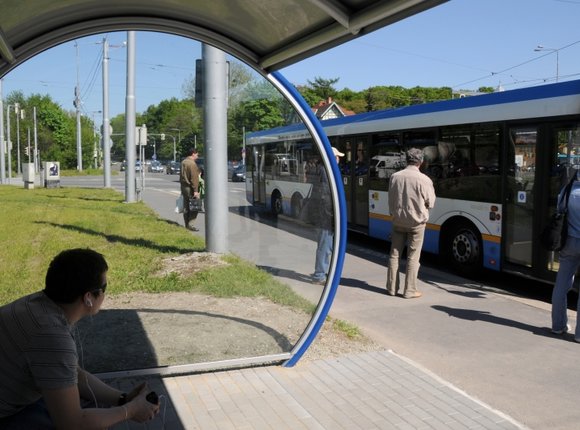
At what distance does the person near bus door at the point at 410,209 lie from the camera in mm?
7191

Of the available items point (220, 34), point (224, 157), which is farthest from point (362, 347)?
A: point (224, 157)

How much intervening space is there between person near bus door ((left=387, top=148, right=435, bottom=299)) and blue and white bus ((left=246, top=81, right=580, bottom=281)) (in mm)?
1363

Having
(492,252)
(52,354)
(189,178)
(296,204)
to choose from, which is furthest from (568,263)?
(189,178)

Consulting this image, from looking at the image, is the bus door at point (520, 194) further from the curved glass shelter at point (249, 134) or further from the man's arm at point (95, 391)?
the man's arm at point (95, 391)

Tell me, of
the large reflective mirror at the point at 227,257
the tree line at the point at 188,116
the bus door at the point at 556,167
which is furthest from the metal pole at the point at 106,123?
the bus door at the point at 556,167

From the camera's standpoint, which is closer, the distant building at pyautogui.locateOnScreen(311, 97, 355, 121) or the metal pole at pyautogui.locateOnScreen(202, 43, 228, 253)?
the metal pole at pyautogui.locateOnScreen(202, 43, 228, 253)

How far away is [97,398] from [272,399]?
169cm

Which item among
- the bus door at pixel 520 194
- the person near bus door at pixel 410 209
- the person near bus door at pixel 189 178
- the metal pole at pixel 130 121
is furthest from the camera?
the metal pole at pixel 130 121

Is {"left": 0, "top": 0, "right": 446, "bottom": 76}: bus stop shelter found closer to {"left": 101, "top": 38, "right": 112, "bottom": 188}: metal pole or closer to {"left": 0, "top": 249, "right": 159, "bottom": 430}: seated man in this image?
{"left": 0, "top": 249, "right": 159, "bottom": 430}: seated man

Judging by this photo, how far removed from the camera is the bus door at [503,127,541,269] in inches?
303

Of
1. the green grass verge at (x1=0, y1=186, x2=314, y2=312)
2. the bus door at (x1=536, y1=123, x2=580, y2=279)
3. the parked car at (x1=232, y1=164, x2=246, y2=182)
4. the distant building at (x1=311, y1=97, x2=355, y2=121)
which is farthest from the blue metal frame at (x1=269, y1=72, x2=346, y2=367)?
the distant building at (x1=311, y1=97, x2=355, y2=121)

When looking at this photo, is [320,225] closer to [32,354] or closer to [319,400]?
[319,400]

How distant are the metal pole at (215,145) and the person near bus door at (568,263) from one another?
4776 mm

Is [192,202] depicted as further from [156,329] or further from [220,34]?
[220,34]
